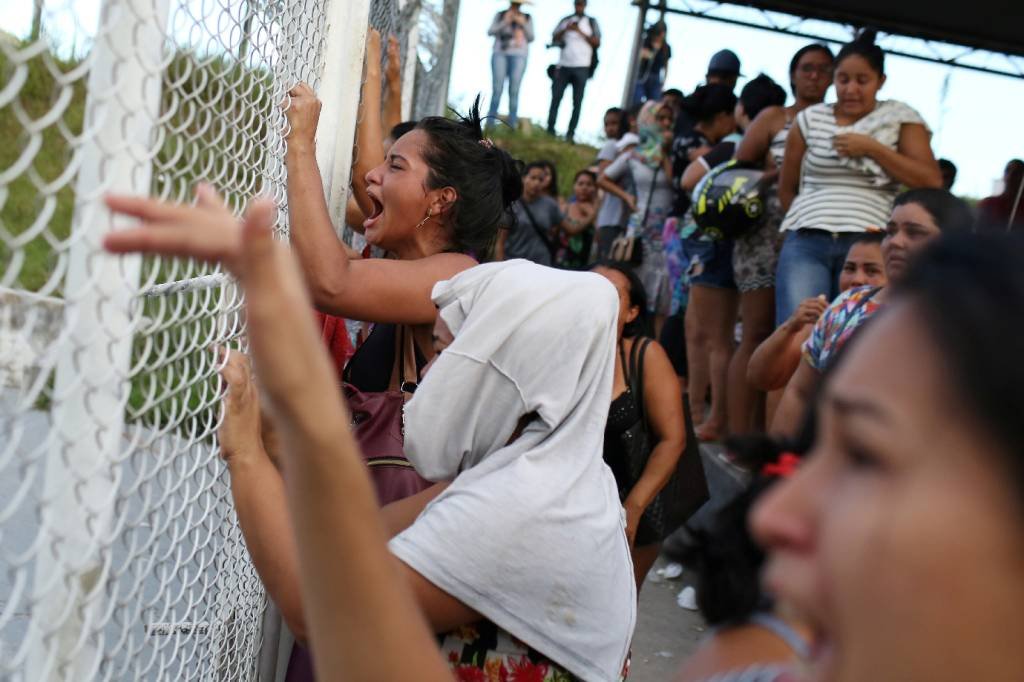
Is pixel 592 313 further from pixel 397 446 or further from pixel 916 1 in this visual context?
pixel 916 1

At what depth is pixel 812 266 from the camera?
15.1 ft

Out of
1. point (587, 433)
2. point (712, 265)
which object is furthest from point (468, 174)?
point (712, 265)

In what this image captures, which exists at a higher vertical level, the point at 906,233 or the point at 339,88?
the point at 339,88

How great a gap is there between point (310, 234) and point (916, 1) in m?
7.76

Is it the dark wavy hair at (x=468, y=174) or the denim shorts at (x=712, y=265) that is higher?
the dark wavy hair at (x=468, y=174)

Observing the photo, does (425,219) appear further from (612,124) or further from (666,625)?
(612,124)

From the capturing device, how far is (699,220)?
213 inches

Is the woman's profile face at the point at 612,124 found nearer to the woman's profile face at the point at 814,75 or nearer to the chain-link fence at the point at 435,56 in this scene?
the chain-link fence at the point at 435,56

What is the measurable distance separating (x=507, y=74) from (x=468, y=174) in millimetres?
10646

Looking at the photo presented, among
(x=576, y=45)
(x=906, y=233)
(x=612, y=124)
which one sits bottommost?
(x=906, y=233)

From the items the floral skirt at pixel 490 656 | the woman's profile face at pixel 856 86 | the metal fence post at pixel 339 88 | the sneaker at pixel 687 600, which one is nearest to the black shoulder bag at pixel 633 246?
the woman's profile face at pixel 856 86

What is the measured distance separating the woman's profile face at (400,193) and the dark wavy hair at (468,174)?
0.03 meters

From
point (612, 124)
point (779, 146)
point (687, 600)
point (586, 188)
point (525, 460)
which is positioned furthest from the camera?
point (612, 124)

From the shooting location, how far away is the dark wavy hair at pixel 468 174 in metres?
2.85
